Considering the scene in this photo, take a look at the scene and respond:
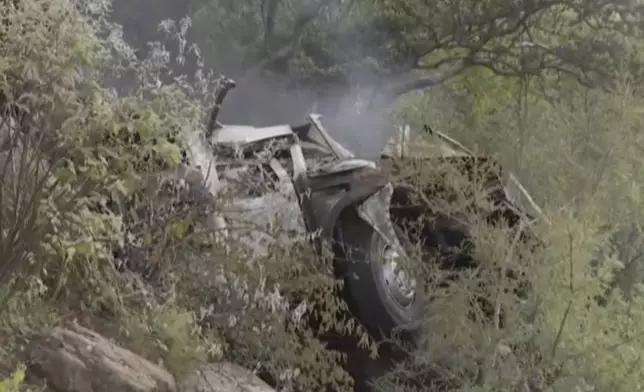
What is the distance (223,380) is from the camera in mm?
4008

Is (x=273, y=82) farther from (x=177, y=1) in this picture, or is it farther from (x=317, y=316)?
(x=317, y=316)

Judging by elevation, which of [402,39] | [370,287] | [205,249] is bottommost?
[370,287]

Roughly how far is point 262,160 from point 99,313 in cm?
168

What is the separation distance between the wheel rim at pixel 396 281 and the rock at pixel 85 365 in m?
1.70

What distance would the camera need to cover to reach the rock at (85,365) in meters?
3.38

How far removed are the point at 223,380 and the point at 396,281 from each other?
1371 mm

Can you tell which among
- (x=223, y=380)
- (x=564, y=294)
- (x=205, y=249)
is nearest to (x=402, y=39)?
(x=564, y=294)

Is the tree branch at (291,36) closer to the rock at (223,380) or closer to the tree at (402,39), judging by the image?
the tree at (402,39)

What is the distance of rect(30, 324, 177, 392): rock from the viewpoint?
3383 millimetres

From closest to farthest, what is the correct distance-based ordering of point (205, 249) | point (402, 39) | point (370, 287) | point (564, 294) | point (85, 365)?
1. point (85, 365)
2. point (205, 249)
3. point (564, 294)
4. point (370, 287)
5. point (402, 39)

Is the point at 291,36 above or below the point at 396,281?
above

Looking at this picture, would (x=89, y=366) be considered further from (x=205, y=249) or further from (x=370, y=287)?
(x=370, y=287)

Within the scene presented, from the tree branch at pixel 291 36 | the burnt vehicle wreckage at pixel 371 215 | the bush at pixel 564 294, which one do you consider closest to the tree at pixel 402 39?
the tree branch at pixel 291 36

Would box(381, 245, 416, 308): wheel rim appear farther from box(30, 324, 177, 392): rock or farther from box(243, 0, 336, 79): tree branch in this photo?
box(243, 0, 336, 79): tree branch
